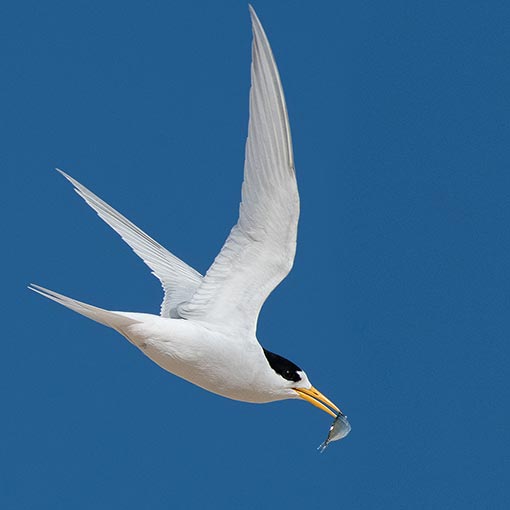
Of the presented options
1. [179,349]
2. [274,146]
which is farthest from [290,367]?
[274,146]

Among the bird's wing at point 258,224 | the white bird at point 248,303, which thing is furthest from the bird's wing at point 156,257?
the bird's wing at point 258,224

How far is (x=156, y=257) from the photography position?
25.3ft

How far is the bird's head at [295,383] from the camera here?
22.7 feet

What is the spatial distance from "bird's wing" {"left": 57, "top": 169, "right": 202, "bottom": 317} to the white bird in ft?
0.92

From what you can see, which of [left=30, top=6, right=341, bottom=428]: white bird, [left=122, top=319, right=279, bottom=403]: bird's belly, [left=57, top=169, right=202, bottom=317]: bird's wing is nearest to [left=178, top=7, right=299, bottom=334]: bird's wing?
[left=30, top=6, right=341, bottom=428]: white bird

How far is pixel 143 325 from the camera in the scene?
6.43m

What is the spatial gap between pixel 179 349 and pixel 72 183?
4.09 feet

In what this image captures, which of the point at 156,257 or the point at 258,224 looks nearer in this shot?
the point at 258,224

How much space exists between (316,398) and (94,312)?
1436 millimetres

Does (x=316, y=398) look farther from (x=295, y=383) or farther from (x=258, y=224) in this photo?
(x=258, y=224)

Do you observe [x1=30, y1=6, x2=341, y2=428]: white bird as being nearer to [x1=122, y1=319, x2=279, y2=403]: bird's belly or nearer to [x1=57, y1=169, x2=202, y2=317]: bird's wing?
[x1=122, y1=319, x2=279, y2=403]: bird's belly

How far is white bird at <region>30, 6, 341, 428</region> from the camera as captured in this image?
20.3ft

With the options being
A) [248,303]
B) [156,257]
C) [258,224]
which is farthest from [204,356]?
[156,257]

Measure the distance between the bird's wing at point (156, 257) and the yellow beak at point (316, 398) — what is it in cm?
69
